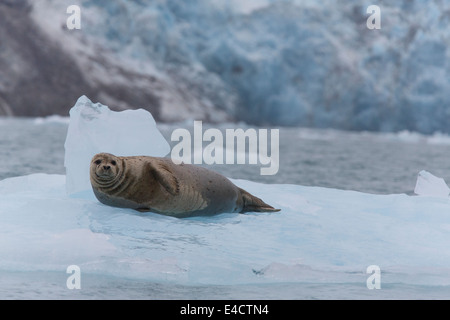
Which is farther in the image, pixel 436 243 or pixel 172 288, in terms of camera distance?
pixel 436 243

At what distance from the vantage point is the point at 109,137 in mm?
4965

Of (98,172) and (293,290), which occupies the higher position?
(98,172)

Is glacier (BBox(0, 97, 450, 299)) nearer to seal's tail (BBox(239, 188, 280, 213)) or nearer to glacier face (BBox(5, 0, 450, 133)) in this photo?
seal's tail (BBox(239, 188, 280, 213))

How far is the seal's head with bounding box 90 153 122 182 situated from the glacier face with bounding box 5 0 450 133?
1481 cm

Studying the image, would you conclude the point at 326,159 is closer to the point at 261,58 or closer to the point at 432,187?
the point at 432,187

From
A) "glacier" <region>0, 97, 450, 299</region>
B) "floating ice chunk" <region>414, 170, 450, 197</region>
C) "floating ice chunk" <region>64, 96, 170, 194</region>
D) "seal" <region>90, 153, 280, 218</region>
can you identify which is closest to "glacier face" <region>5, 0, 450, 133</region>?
"floating ice chunk" <region>414, 170, 450, 197</region>

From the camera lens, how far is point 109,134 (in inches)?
196

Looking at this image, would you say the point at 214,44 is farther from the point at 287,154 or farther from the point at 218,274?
the point at 218,274

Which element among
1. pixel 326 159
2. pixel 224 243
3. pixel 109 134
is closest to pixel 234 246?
pixel 224 243

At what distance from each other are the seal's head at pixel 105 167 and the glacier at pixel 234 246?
0.18 m

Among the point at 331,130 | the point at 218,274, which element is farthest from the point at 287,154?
the point at 218,274

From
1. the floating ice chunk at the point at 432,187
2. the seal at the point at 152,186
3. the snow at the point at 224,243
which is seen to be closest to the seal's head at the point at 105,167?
the seal at the point at 152,186

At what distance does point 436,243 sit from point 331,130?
49.7 feet

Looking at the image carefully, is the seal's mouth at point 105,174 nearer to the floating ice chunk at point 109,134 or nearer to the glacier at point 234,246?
the glacier at point 234,246
